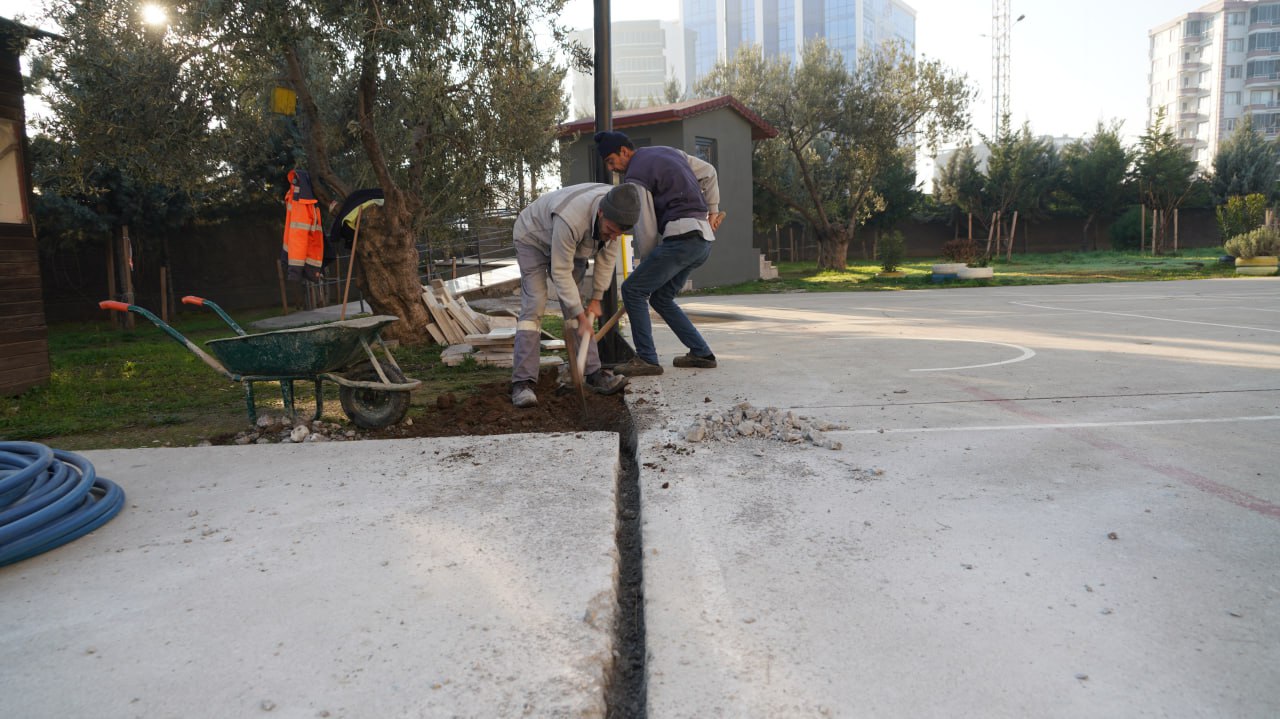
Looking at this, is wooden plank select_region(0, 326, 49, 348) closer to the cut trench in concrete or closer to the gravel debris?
the gravel debris

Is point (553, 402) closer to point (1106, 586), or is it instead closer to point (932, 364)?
point (932, 364)

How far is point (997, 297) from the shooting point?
15.0 metres

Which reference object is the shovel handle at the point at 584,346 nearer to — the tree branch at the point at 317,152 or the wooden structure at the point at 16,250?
the wooden structure at the point at 16,250

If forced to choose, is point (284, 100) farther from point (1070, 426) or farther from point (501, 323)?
point (1070, 426)

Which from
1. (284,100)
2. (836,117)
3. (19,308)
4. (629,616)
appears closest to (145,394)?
(19,308)

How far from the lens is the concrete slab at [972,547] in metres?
1.99

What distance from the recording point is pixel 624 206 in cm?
482

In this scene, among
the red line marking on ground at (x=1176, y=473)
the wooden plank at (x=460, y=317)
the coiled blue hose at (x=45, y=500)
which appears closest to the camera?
the coiled blue hose at (x=45, y=500)

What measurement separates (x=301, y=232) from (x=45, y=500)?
16.9 feet

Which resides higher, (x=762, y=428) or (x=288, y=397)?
(x=288, y=397)

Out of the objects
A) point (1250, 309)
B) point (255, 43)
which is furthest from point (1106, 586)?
point (1250, 309)

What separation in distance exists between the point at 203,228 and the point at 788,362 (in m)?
18.3

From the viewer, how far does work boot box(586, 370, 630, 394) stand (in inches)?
221

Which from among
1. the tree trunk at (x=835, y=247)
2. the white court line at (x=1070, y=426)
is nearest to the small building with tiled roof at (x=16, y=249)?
the white court line at (x=1070, y=426)
